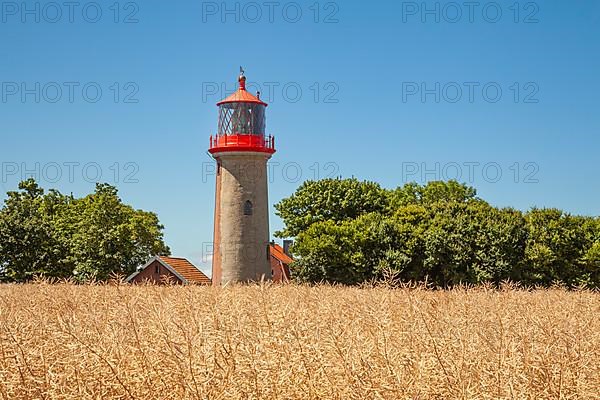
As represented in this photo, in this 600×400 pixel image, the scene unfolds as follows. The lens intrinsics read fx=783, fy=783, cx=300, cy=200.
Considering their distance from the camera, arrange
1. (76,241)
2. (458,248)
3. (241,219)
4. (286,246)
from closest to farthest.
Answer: (241,219) → (458,248) → (76,241) → (286,246)

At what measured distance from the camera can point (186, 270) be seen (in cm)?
3997

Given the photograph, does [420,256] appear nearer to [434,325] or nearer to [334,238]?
[334,238]

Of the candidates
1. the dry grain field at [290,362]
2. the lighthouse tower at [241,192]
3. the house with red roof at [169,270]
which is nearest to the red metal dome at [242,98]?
the lighthouse tower at [241,192]

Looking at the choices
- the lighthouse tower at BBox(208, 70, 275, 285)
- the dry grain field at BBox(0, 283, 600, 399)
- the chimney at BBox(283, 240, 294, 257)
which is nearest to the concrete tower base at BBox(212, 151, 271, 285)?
the lighthouse tower at BBox(208, 70, 275, 285)

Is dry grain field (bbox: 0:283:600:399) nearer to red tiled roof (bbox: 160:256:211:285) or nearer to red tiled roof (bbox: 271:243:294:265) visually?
red tiled roof (bbox: 160:256:211:285)

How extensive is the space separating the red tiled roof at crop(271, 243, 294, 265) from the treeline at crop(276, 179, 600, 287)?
34.8 ft

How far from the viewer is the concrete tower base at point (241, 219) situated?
3030 cm

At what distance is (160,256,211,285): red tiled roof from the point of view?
39281mm

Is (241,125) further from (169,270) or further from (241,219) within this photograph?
(169,270)

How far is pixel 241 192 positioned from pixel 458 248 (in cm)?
949

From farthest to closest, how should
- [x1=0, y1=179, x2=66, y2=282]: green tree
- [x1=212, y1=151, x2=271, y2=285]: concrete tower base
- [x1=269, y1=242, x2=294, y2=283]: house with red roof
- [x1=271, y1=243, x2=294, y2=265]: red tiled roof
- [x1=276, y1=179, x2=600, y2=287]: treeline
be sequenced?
[x1=271, y1=243, x2=294, y2=265]: red tiled roof → [x1=269, y1=242, x2=294, y2=283]: house with red roof → [x1=0, y1=179, x2=66, y2=282]: green tree → [x1=276, y1=179, x2=600, y2=287]: treeline → [x1=212, y1=151, x2=271, y2=285]: concrete tower base

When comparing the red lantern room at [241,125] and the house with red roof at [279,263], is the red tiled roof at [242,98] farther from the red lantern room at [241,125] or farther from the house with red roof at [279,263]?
the house with red roof at [279,263]

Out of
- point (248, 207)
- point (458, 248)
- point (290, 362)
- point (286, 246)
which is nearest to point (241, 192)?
point (248, 207)

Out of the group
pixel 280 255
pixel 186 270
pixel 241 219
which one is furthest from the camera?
pixel 280 255
